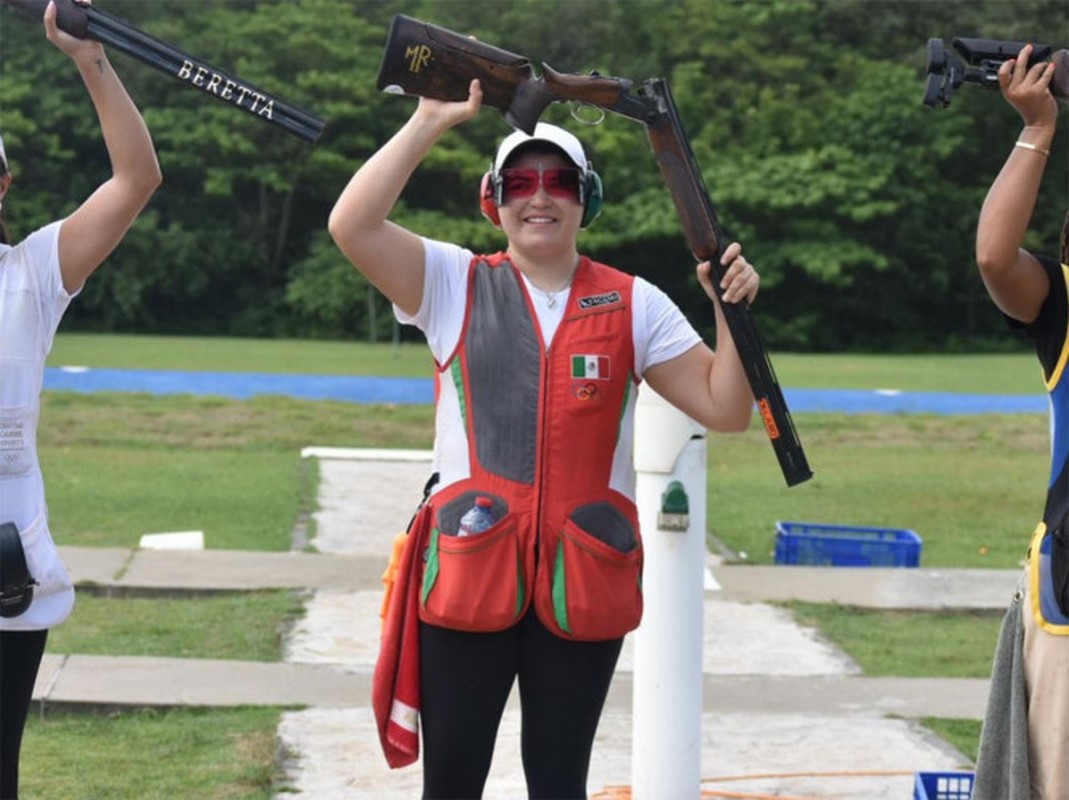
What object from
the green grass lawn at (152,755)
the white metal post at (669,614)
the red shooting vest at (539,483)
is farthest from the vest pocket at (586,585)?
the green grass lawn at (152,755)

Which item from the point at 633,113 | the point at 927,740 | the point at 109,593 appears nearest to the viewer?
the point at 633,113

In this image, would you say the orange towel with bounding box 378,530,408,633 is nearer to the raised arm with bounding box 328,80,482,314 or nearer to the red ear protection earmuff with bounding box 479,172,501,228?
the raised arm with bounding box 328,80,482,314

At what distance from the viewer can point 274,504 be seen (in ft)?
40.7

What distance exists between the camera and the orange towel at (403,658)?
369 cm

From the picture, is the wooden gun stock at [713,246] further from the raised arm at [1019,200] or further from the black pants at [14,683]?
the black pants at [14,683]

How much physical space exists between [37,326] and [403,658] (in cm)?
104

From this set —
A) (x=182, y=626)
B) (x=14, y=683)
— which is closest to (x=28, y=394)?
(x=14, y=683)

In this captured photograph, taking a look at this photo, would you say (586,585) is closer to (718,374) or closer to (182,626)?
(718,374)

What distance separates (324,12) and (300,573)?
129 ft

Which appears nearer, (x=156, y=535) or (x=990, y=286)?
(x=990, y=286)

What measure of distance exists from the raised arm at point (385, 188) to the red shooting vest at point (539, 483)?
0.78 feet

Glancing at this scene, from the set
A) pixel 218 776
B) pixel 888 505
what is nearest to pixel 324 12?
pixel 888 505

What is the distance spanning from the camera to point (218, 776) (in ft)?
19.0

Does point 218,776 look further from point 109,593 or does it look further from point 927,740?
point 109,593
